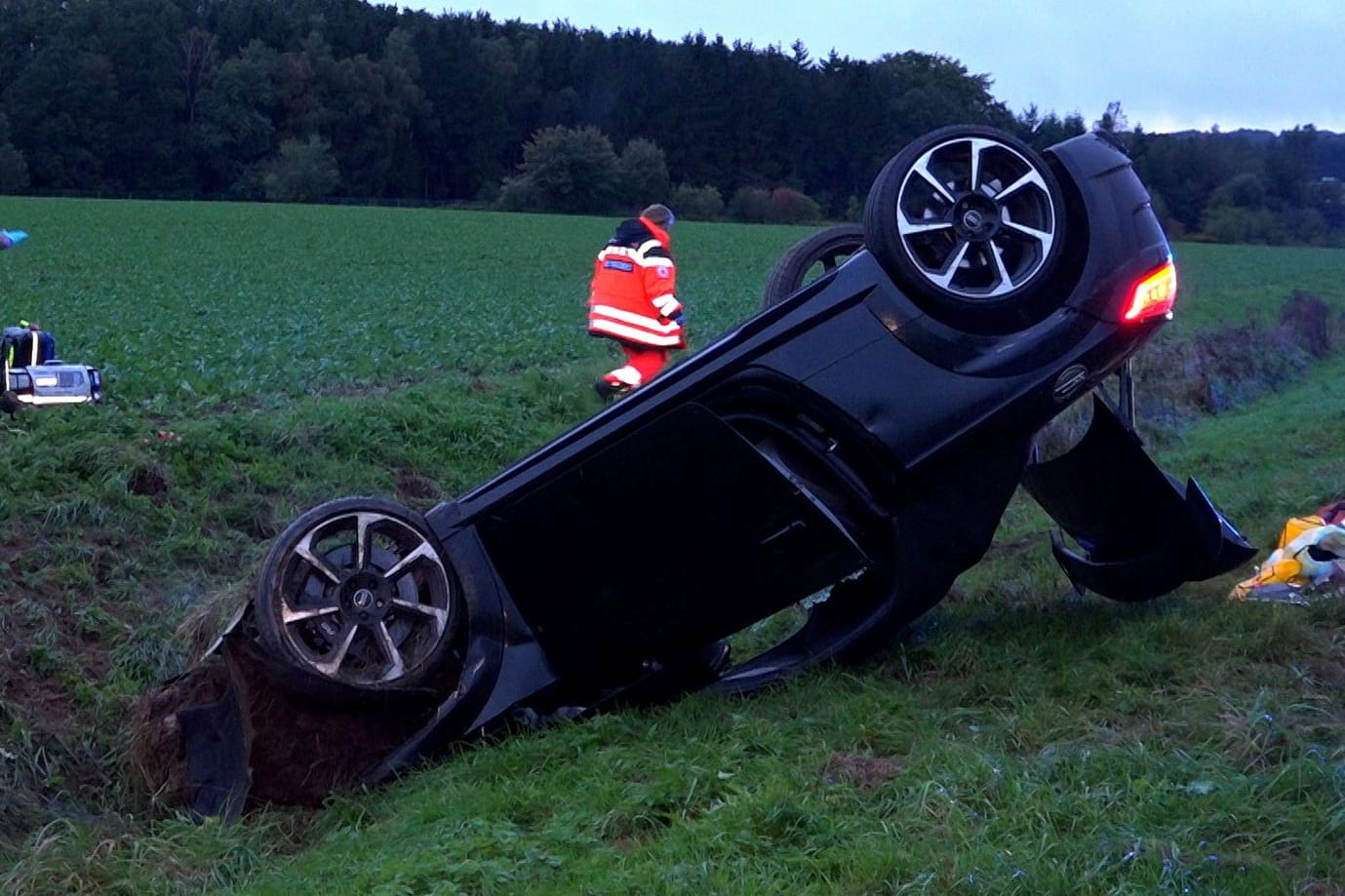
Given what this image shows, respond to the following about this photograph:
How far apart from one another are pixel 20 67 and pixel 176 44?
25.7 ft

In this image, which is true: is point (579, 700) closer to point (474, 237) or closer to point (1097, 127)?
point (1097, 127)

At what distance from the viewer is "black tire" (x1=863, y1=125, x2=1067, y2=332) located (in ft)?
15.2

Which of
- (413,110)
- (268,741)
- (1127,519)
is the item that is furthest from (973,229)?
(413,110)

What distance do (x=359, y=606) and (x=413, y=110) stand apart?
7513 cm

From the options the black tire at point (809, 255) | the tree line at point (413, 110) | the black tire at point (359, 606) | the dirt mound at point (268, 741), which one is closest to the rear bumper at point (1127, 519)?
the black tire at point (809, 255)

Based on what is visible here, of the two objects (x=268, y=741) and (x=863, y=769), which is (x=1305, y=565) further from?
(x=268, y=741)

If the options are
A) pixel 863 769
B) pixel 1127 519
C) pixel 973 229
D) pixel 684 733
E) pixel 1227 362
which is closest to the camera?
pixel 863 769

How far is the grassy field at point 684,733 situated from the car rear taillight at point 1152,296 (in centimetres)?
101

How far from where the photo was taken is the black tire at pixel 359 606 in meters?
4.58

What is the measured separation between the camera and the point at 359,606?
15.3 ft

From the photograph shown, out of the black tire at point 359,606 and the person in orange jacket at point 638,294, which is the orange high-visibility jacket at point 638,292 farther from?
the black tire at point 359,606

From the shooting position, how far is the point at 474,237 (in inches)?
1694

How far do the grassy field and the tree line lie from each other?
4778 cm

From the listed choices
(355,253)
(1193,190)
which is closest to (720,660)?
(355,253)
